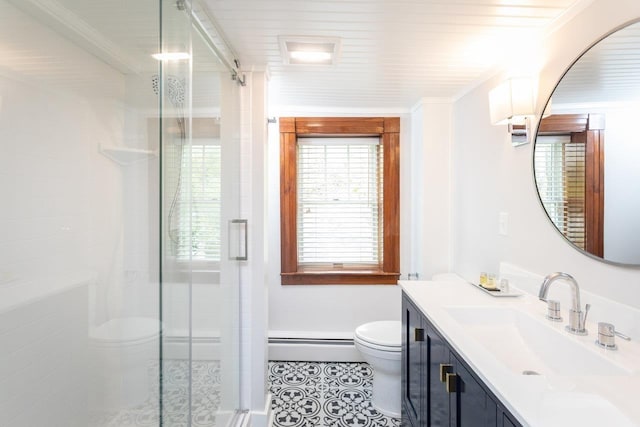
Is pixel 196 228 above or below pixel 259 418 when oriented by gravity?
above

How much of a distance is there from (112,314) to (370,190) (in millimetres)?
2199

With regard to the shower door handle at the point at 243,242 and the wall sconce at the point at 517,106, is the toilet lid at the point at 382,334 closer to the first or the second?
the shower door handle at the point at 243,242

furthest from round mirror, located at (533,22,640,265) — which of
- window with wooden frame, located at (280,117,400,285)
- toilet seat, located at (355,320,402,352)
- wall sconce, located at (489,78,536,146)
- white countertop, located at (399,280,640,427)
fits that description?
window with wooden frame, located at (280,117,400,285)

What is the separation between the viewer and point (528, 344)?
1281 mm

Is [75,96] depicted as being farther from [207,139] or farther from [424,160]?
[424,160]

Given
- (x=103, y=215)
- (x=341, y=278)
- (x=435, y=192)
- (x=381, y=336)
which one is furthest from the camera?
(x=341, y=278)

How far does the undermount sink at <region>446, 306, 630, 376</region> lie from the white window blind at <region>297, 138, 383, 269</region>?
153cm

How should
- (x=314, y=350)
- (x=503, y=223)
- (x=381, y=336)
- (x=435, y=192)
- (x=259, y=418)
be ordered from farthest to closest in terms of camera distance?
(x=314, y=350) → (x=435, y=192) → (x=381, y=336) → (x=259, y=418) → (x=503, y=223)

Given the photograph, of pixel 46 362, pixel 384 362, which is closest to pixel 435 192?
pixel 384 362

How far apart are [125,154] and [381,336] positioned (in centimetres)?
178

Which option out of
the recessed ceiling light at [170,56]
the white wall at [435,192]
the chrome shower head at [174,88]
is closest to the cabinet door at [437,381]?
the white wall at [435,192]

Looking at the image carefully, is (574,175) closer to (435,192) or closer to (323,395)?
(435,192)

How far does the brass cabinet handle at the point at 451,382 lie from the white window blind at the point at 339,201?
1.79 meters

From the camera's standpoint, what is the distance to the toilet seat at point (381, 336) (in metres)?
2.01
